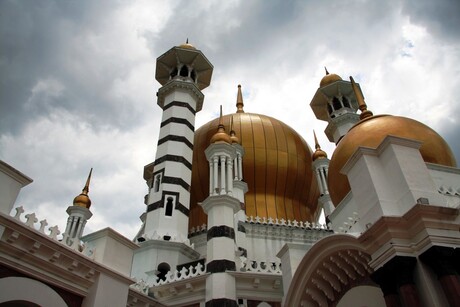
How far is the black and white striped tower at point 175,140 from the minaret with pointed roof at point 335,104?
645cm

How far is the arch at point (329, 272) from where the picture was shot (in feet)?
21.0

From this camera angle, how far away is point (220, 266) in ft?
35.2

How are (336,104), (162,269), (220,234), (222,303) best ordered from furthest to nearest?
(336,104) → (162,269) → (220,234) → (222,303)

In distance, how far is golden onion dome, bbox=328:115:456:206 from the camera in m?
8.57

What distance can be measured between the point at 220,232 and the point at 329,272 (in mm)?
4653

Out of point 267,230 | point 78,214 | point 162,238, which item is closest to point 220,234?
point 162,238

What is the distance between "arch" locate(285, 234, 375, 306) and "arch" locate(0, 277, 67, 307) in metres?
4.50

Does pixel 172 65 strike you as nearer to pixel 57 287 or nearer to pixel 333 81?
pixel 333 81

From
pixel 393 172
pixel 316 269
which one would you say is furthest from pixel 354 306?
pixel 393 172

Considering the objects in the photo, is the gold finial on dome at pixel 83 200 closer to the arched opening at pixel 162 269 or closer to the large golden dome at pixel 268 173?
the large golden dome at pixel 268 173

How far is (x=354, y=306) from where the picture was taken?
22.0ft

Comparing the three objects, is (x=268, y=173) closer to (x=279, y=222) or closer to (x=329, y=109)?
(x=279, y=222)

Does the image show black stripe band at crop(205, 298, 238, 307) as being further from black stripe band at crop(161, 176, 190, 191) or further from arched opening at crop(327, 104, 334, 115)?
arched opening at crop(327, 104, 334, 115)

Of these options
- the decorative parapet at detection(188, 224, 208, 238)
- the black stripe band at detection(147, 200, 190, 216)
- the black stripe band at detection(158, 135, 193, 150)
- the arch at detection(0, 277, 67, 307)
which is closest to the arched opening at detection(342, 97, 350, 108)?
the black stripe band at detection(158, 135, 193, 150)
